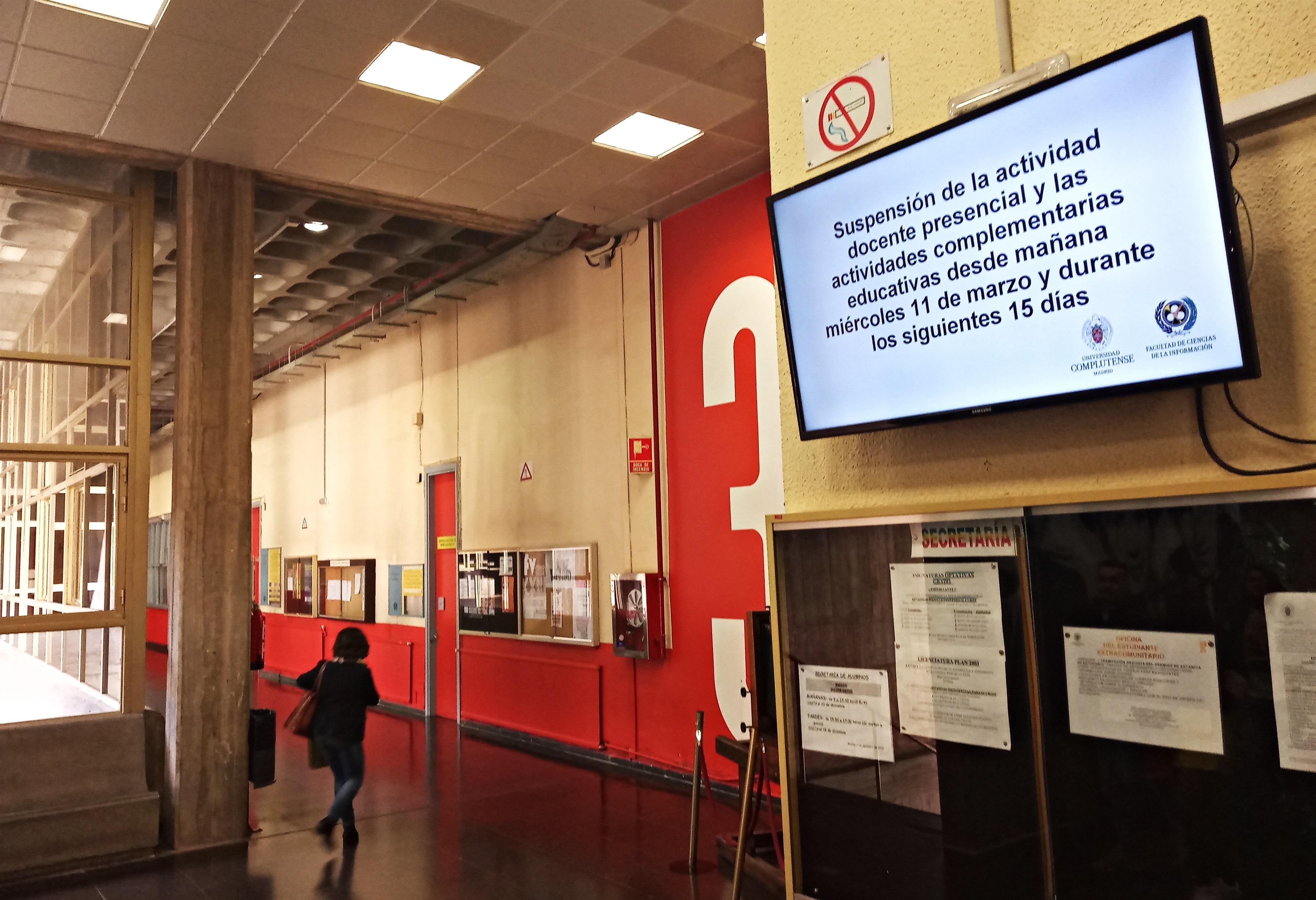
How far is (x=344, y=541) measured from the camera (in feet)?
34.7

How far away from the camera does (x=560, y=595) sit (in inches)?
285

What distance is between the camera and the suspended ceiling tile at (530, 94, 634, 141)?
491 cm

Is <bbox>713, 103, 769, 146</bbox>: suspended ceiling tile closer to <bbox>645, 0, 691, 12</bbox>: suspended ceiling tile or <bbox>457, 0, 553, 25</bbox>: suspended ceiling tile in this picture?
<bbox>645, 0, 691, 12</bbox>: suspended ceiling tile

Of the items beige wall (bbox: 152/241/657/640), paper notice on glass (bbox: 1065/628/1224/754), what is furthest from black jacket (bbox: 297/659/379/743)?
paper notice on glass (bbox: 1065/628/1224/754)

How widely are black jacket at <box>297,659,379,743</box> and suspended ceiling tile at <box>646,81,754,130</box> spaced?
3.59m

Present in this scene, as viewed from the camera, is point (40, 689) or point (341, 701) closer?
point (40, 689)

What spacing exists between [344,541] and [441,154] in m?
6.24

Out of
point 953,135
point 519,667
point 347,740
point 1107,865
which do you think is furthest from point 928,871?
point 519,667

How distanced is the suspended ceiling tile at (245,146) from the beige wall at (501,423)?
2.43 metres

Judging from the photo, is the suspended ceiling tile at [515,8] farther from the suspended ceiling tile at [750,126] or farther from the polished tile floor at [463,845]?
the polished tile floor at [463,845]

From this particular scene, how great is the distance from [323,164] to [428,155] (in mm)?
636

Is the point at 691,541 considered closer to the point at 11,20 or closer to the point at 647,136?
the point at 647,136

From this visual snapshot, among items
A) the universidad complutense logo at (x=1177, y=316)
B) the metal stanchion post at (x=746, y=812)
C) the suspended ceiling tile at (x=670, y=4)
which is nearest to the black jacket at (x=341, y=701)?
the metal stanchion post at (x=746, y=812)

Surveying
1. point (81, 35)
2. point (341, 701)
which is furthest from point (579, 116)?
point (341, 701)
